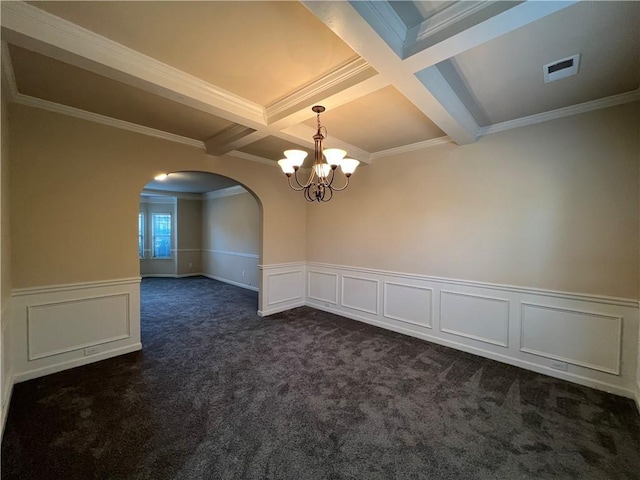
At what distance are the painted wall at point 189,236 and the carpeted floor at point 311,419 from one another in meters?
5.68

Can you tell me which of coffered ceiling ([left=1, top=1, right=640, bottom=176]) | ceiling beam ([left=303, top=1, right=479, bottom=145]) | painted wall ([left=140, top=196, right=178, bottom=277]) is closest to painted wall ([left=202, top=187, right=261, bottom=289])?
painted wall ([left=140, top=196, right=178, bottom=277])

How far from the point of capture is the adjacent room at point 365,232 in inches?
66.9

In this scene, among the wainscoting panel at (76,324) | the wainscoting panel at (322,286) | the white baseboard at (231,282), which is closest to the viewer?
the wainscoting panel at (76,324)

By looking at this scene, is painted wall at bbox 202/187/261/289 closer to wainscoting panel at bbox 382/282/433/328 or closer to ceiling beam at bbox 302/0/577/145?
wainscoting panel at bbox 382/282/433/328

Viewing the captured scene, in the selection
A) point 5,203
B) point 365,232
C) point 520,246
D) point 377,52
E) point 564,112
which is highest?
point 564,112

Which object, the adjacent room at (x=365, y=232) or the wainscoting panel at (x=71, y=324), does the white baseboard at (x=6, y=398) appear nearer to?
the adjacent room at (x=365, y=232)

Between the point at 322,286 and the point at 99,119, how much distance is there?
3.88 m

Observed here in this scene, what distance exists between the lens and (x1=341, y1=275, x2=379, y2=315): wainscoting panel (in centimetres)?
434

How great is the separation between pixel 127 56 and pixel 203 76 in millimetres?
508

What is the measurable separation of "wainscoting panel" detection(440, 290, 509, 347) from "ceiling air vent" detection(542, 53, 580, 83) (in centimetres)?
221

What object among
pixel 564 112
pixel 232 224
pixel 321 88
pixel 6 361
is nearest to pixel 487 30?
pixel 321 88

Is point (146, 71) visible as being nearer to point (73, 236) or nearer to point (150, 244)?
point (73, 236)

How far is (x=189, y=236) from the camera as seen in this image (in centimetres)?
883

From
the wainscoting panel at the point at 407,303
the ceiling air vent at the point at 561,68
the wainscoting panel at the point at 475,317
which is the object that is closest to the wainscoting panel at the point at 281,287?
the wainscoting panel at the point at 407,303
